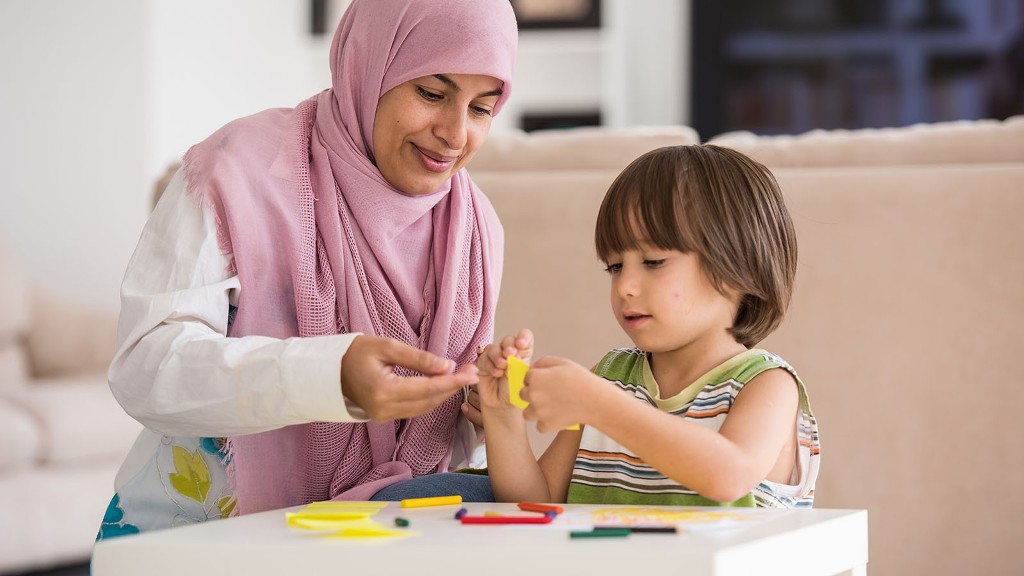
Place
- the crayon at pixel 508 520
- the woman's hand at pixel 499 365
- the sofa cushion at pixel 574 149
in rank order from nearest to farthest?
the crayon at pixel 508 520 → the woman's hand at pixel 499 365 → the sofa cushion at pixel 574 149

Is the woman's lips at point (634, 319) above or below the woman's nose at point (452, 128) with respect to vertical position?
below

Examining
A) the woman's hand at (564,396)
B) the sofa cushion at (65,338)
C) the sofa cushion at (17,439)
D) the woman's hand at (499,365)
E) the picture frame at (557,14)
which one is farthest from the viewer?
the picture frame at (557,14)

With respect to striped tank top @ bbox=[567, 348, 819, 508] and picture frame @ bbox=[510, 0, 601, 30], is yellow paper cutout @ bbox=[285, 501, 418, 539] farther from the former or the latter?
picture frame @ bbox=[510, 0, 601, 30]

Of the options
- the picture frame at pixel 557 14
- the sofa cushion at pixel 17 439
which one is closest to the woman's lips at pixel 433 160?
the sofa cushion at pixel 17 439

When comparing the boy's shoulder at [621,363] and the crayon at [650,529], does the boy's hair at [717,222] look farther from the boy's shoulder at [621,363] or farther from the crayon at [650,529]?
the crayon at [650,529]

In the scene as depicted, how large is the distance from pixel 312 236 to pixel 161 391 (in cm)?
29

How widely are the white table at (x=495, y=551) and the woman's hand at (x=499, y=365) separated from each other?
226 millimetres

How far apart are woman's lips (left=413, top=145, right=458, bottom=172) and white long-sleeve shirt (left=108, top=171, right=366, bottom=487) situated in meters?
0.27

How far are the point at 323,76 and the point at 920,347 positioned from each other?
3.57 meters

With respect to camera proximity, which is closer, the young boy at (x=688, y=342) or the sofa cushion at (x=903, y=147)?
the young boy at (x=688, y=342)

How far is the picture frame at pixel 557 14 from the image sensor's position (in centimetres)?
457

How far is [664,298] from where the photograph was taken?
124 cm

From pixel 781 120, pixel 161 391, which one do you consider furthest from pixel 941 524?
pixel 781 120

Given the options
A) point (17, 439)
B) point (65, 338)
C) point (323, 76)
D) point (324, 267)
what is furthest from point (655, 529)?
point (323, 76)
